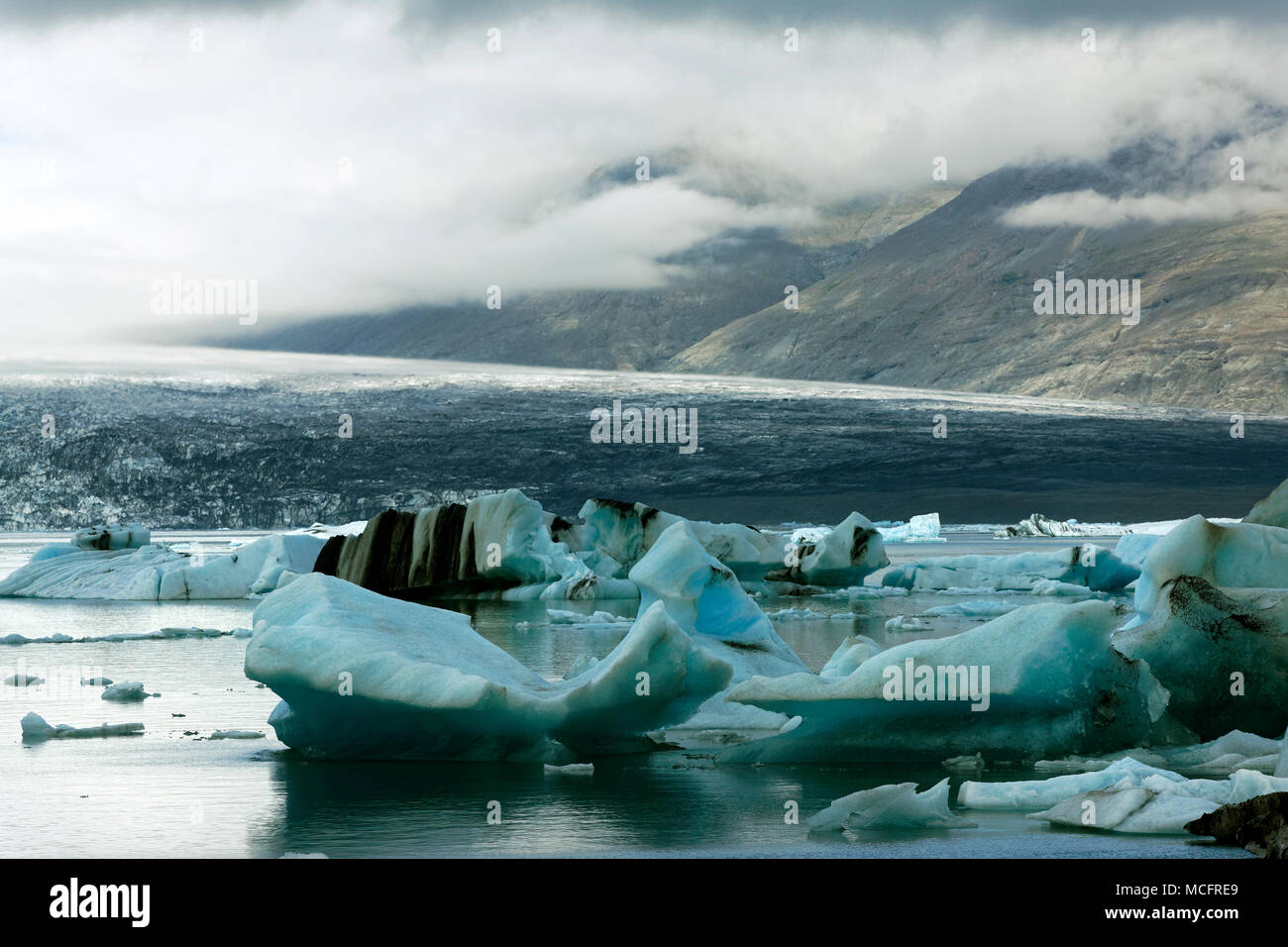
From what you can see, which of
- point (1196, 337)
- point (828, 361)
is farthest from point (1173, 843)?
point (828, 361)

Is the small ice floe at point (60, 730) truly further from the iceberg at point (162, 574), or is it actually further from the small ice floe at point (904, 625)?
the iceberg at point (162, 574)

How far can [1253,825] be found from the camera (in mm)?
4883

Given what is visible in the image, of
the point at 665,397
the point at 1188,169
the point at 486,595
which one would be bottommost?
the point at 486,595

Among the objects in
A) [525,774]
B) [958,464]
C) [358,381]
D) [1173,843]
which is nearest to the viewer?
[1173,843]

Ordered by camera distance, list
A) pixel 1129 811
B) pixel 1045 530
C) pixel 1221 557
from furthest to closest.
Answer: pixel 1045 530, pixel 1221 557, pixel 1129 811

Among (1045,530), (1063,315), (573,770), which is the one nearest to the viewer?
(573,770)

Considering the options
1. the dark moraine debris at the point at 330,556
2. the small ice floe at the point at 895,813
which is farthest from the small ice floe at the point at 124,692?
the dark moraine debris at the point at 330,556

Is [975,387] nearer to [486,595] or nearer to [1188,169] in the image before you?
[1188,169]

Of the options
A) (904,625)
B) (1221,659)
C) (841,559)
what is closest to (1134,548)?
(841,559)

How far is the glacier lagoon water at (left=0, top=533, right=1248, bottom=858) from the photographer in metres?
5.05

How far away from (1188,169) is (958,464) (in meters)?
98.1

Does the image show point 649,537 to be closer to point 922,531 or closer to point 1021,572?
point 1021,572

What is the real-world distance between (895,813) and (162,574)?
17091 millimetres

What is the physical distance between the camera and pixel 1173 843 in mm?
5004
